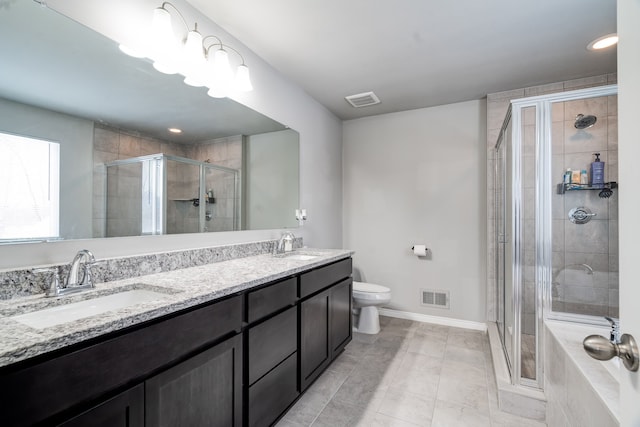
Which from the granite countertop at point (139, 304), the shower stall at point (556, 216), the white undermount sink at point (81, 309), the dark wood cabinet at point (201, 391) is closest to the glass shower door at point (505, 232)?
the shower stall at point (556, 216)

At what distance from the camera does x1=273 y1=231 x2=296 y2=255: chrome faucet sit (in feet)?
7.72

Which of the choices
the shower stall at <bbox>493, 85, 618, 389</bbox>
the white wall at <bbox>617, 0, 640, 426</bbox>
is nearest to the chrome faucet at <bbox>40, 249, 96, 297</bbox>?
the white wall at <bbox>617, 0, 640, 426</bbox>

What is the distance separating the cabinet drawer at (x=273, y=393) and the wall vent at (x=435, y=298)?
1.99m

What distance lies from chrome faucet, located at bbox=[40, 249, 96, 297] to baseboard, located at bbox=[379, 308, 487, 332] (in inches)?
114

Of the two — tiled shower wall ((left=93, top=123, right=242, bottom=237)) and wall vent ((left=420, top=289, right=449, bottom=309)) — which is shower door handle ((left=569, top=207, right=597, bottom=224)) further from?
tiled shower wall ((left=93, top=123, right=242, bottom=237))

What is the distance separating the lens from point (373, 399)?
6.10ft

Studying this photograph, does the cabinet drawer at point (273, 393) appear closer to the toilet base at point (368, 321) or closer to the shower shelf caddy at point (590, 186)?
the toilet base at point (368, 321)

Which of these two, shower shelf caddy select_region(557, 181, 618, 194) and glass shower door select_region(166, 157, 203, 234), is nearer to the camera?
glass shower door select_region(166, 157, 203, 234)

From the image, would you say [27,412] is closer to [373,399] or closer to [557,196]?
[373,399]

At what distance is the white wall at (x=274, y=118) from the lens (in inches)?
48.7

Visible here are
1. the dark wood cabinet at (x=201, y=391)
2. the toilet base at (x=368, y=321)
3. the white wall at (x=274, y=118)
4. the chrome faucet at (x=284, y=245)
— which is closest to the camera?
the dark wood cabinet at (x=201, y=391)

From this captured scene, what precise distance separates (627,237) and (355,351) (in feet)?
7.42

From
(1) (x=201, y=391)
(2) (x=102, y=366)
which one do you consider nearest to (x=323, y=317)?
(1) (x=201, y=391)

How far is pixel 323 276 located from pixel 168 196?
41.9 inches
